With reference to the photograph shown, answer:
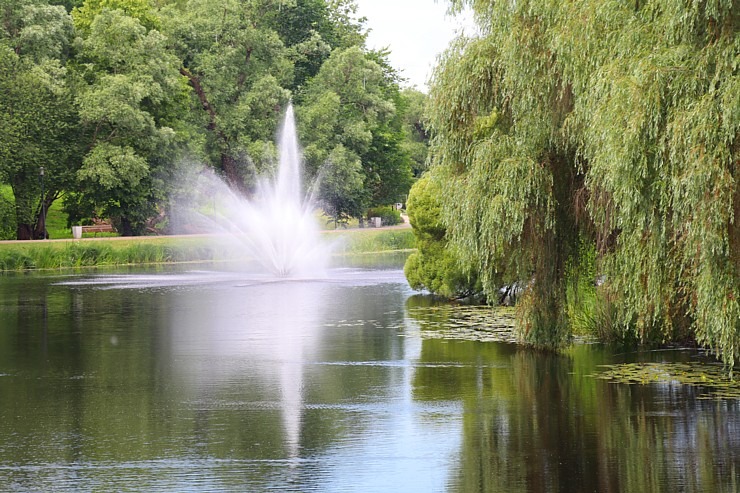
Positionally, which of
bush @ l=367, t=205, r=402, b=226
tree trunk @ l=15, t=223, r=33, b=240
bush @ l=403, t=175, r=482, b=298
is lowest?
bush @ l=403, t=175, r=482, b=298

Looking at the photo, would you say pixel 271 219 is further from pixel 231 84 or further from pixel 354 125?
pixel 354 125

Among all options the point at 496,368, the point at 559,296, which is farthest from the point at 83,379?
the point at 559,296

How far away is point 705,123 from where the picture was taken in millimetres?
12766

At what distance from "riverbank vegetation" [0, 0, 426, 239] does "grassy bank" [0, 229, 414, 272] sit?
3689mm

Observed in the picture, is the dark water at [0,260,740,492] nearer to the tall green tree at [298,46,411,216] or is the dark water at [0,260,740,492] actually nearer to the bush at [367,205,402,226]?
the tall green tree at [298,46,411,216]

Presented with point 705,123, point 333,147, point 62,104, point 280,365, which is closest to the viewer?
point 705,123

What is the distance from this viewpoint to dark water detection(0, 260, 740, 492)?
1060 cm

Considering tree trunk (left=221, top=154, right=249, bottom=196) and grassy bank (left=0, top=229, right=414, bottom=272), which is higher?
tree trunk (left=221, top=154, right=249, bottom=196)

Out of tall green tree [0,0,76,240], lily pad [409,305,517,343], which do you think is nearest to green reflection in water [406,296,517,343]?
lily pad [409,305,517,343]

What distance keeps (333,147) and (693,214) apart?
5545cm

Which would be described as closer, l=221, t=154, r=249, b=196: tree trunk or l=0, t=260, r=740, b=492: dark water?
l=0, t=260, r=740, b=492: dark water

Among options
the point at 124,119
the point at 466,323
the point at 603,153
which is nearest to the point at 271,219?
the point at 124,119

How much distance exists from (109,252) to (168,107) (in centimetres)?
1176

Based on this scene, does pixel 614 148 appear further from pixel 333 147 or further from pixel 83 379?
pixel 333 147
